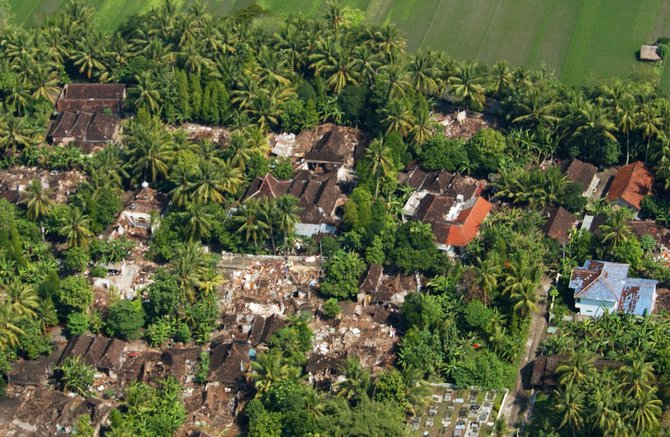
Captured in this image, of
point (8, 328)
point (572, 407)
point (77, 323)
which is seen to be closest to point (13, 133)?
point (77, 323)

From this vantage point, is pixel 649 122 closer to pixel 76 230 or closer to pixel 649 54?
pixel 649 54

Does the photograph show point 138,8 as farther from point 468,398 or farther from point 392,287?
point 468,398

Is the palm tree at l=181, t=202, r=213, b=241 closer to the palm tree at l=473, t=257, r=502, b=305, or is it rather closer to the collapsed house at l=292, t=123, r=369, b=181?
the collapsed house at l=292, t=123, r=369, b=181

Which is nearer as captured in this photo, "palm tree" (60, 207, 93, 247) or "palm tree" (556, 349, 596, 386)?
"palm tree" (556, 349, 596, 386)

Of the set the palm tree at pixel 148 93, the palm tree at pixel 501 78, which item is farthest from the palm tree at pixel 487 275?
the palm tree at pixel 148 93

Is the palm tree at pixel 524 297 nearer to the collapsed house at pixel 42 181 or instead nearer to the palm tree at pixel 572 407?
the palm tree at pixel 572 407

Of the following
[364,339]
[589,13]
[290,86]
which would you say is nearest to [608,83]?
[589,13]

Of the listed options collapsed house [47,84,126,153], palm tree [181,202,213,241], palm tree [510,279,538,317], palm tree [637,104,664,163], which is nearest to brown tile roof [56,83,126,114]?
collapsed house [47,84,126,153]
